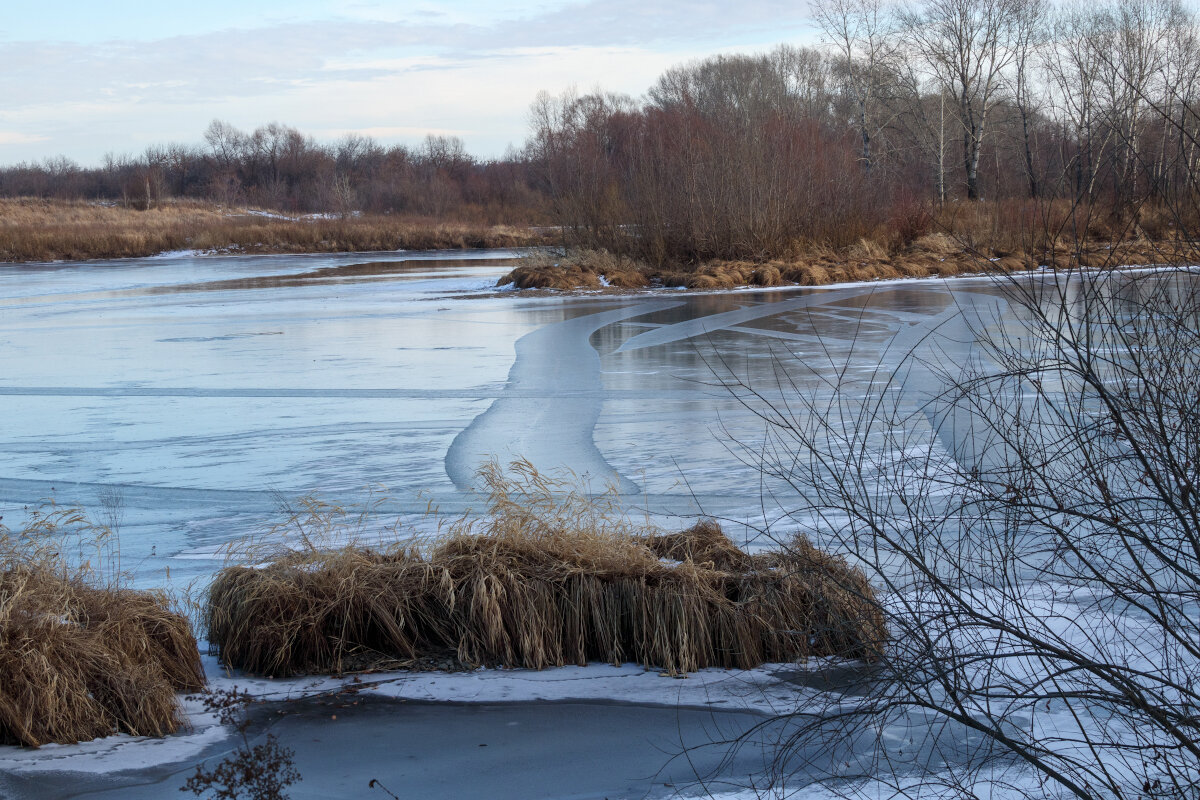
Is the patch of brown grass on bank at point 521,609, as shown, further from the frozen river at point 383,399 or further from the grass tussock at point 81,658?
the frozen river at point 383,399

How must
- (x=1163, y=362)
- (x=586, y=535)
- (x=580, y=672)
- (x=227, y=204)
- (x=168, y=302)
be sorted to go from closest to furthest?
(x=1163, y=362)
(x=580, y=672)
(x=586, y=535)
(x=168, y=302)
(x=227, y=204)

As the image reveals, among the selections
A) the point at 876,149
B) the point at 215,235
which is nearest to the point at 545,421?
the point at 876,149

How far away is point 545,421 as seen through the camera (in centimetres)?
1010

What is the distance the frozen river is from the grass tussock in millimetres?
1226

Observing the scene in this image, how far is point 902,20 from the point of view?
42281 mm

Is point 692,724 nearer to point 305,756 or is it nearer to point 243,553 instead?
point 305,756

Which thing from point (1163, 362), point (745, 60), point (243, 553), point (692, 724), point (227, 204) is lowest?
point (692, 724)

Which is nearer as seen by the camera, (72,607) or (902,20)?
(72,607)

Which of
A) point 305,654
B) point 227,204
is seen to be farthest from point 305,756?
point 227,204

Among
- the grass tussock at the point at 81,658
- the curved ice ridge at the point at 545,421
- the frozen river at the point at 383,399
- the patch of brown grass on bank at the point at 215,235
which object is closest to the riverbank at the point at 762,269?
the frozen river at the point at 383,399

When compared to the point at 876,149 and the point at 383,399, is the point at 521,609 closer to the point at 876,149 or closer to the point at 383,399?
the point at 383,399

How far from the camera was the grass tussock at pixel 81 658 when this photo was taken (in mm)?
4246

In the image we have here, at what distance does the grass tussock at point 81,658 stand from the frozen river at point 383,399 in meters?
1.23

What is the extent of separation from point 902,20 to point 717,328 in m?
30.6
